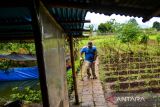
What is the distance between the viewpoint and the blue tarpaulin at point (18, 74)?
17500mm

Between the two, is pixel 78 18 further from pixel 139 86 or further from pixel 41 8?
pixel 139 86

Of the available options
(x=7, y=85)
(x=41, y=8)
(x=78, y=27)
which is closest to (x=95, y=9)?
(x=41, y=8)

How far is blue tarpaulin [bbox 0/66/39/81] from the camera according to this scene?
57.4 ft

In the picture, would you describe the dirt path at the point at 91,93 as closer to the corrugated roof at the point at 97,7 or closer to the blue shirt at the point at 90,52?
the blue shirt at the point at 90,52

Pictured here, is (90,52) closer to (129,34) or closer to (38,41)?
(38,41)

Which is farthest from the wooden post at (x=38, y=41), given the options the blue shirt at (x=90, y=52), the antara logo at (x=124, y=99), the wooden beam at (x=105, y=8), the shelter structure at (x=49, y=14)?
the blue shirt at (x=90, y=52)

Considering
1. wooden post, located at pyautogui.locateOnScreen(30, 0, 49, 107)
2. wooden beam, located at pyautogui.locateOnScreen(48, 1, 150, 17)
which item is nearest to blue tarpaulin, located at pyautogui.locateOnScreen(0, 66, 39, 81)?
wooden beam, located at pyautogui.locateOnScreen(48, 1, 150, 17)

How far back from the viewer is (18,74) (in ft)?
57.7

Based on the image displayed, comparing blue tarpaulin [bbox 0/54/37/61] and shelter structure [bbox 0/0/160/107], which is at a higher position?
shelter structure [bbox 0/0/160/107]

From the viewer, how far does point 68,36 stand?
8.07m

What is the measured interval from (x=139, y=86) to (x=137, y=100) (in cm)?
167

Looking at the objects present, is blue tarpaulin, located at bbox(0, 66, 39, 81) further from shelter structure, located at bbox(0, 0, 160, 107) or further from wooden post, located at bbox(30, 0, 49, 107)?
wooden post, located at bbox(30, 0, 49, 107)

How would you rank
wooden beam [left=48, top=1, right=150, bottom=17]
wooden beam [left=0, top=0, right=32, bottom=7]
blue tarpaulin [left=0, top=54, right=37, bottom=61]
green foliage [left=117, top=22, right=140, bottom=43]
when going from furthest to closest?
green foliage [left=117, top=22, right=140, bottom=43]
blue tarpaulin [left=0, top=54, right=37, bottom=61]
wooden beam [left=48, top=1, right=150, bottom=17]
wooden beam [left=0, top=0, right=32, bottom=7]

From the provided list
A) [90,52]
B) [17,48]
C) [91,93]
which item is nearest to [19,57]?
[17,48]
